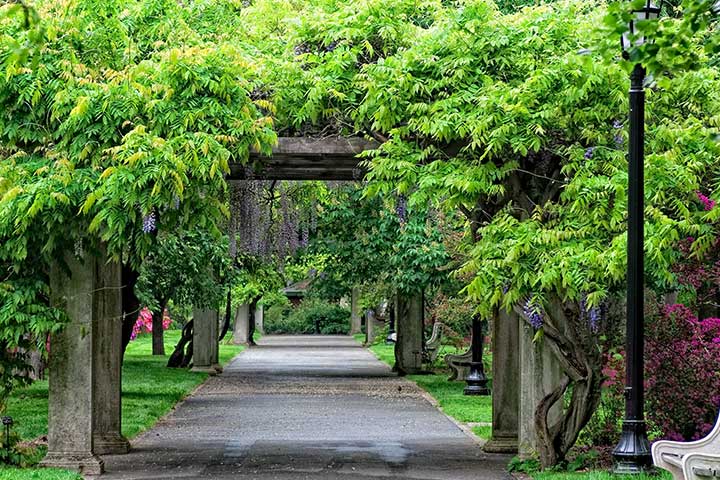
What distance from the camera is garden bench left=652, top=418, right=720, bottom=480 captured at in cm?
1034

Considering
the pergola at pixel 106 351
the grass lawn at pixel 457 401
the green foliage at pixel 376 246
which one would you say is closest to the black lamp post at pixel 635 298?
the pergola at pixel 106 351

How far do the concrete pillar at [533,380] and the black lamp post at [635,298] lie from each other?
3.58 m

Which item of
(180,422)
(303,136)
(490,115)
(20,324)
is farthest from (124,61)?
(180,422)

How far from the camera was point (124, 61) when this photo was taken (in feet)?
45.0

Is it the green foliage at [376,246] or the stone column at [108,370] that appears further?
the green foliage at [376,246]

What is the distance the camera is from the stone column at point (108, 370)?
1616 cm

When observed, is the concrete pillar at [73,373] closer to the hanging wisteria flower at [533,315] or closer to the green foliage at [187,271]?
the hanging wisteria flower at [533,315]

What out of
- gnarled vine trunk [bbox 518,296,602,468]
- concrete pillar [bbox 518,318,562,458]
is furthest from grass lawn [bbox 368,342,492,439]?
gnarled vine trunk [bbox 518,296,602,468]

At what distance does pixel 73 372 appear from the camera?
14102mm

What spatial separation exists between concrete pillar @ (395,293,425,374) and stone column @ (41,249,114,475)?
21.6m

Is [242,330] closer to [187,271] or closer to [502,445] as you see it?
[187,271]

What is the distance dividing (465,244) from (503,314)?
172 centimetres

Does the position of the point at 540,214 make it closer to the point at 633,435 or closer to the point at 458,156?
the point at 458,156

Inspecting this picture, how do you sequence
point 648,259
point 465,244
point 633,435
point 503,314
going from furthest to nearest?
point 503,314, point 465,244, point 648,259, point 633,435
